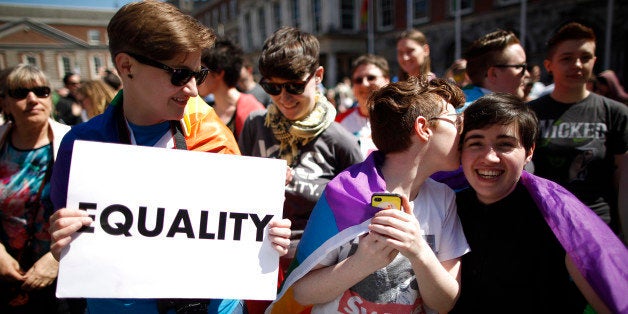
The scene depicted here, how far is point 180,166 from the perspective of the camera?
130 centimetres

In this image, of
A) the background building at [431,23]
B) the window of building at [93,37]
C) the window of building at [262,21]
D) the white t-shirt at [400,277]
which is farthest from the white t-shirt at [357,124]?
the window of building at [262,21]

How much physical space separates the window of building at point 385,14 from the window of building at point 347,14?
2.75 meters

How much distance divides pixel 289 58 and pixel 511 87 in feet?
5.91

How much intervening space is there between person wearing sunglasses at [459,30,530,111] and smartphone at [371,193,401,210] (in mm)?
1884

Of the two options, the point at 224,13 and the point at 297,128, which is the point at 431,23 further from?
the point at 224,13

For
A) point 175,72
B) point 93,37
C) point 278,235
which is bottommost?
point 278,235

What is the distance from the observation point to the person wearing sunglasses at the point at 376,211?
1.31m

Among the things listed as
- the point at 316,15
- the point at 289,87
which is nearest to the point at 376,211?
the point at 289,87

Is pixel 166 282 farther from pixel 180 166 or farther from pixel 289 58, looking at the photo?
pixel 289 58

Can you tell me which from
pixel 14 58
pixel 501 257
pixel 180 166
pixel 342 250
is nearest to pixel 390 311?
pixel 342 250

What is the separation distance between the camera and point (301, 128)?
213 cm

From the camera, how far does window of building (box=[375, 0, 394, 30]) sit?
83.7 feet

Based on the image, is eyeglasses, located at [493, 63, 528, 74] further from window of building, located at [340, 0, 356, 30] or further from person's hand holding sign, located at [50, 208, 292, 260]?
window of building, located at [340, 0, 356, 30]

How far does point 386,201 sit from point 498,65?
2181 millimetres
